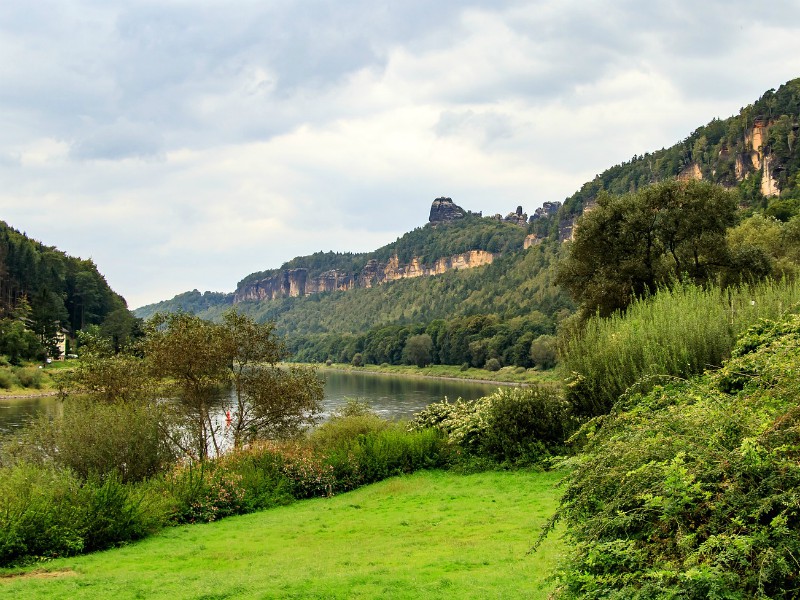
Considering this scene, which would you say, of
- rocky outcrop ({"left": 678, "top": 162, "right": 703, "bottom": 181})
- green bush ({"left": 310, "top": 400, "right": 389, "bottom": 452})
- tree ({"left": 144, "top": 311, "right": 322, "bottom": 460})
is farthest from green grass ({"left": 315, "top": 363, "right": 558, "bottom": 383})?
rocky outcrop ({"left": 678, "top": 162, "right": 703, "bottom": 181})

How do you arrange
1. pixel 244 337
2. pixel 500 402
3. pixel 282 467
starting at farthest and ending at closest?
pixel 244 337, pixel 500 402, pixel 282 467

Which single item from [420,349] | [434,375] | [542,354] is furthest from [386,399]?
[420,349]

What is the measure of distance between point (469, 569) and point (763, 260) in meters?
26.5

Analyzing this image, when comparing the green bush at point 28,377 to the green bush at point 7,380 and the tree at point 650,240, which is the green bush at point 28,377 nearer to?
the green bush at point 7,380

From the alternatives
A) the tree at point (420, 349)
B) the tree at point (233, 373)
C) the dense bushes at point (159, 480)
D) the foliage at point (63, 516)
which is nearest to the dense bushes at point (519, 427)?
the dense bushes at point (159, 480)

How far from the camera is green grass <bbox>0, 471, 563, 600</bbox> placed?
7.73 m

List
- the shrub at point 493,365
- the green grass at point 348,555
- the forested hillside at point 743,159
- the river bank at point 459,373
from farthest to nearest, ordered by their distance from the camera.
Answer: the forested hillside at point 743,159 < the shrub at point 493,365 < the river bank at point 459,373 < the green grass at point 348,555

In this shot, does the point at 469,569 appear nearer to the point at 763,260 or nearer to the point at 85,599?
the point at 85,599

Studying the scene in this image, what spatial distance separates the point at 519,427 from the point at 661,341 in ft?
16.5

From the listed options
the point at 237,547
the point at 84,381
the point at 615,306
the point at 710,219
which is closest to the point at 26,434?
the point at 84,381

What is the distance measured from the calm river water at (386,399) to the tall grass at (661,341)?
43.6 ft

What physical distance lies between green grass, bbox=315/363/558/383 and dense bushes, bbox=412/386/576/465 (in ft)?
160

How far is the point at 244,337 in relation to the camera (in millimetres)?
23203

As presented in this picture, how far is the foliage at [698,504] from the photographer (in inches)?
147
